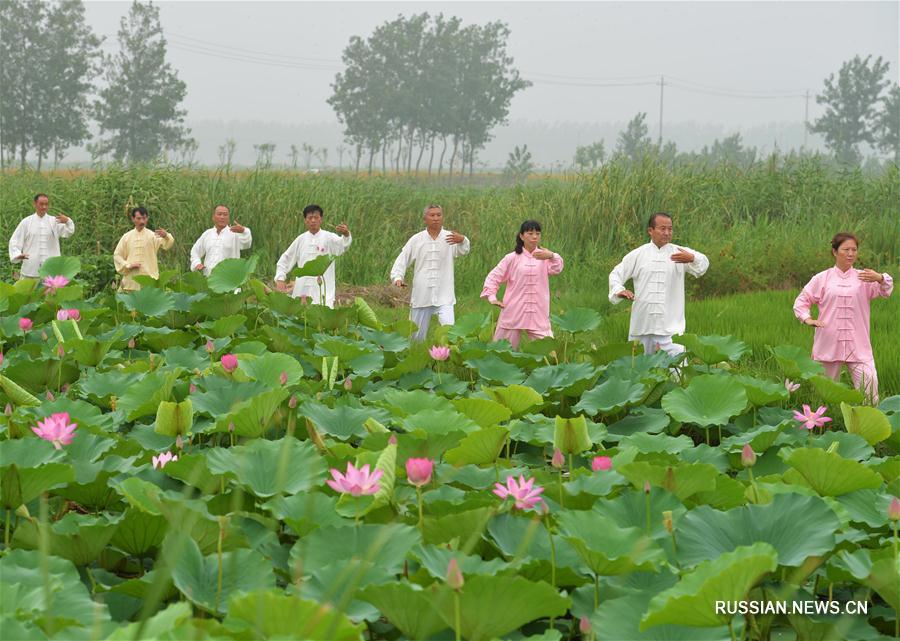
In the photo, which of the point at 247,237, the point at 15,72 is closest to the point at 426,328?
the point at 247,237

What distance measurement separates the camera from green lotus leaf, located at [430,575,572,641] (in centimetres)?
179

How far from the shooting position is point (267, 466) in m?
2.56

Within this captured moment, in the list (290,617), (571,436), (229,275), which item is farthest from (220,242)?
(290,617)

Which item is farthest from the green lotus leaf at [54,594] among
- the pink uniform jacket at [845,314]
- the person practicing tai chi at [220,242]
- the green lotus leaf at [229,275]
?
the person practicing tai chi at [220,242]


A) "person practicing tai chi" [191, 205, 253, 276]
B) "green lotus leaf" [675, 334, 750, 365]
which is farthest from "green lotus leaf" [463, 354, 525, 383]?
"person practicing tai chi" [191, 205, 253, 276]

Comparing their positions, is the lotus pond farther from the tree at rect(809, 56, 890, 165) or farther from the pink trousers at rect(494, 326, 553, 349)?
the tree at rect(809, 56, 890, 165)

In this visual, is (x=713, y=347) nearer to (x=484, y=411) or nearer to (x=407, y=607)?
(x=484, y=411)

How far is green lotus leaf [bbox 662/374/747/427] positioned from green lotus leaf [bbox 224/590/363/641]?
7.37 ft

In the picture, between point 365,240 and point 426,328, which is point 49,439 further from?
point 365,240

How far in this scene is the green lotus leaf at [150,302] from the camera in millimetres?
5547

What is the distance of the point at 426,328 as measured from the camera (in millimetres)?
9461

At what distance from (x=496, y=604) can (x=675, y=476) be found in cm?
90

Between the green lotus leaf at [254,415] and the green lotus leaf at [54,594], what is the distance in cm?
98

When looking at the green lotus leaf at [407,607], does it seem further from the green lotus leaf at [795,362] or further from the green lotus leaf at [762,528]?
the green lotus leaf at [795,362]
